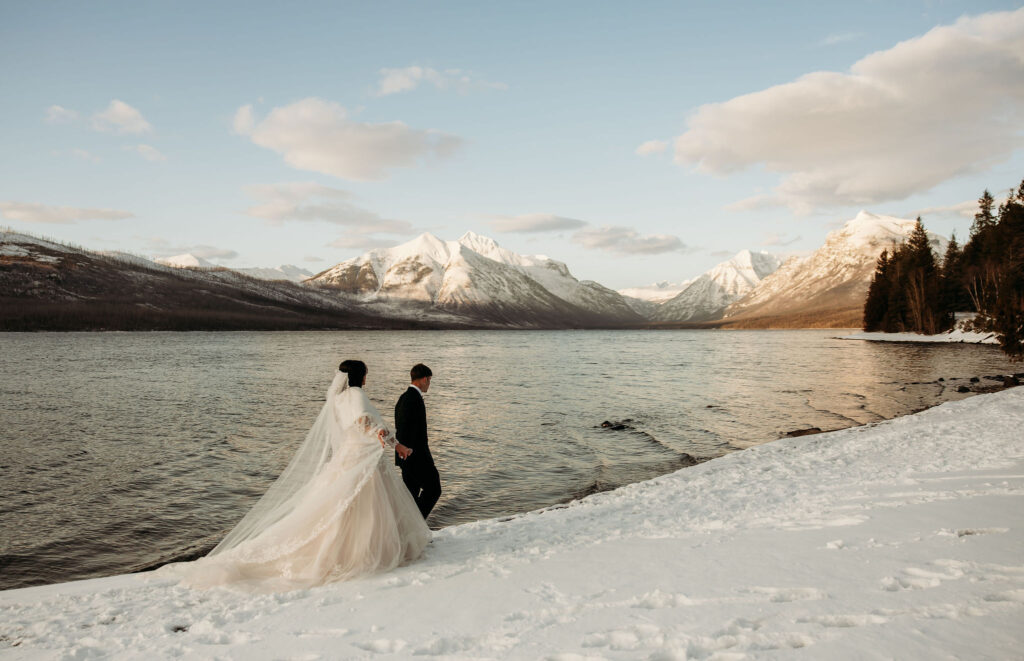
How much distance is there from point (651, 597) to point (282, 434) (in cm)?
2354

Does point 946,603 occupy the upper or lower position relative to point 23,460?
upper

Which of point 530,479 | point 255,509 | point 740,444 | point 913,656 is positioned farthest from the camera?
point 740,444

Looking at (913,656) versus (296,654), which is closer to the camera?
(913,656)

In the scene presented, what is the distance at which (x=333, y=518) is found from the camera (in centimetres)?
859

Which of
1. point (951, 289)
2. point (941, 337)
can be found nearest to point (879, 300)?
point (951, 289)

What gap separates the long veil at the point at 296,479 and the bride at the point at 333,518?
16 mm

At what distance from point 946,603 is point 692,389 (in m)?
39.2

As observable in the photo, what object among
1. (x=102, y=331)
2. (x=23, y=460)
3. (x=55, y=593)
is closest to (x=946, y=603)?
(x=55, y=593)

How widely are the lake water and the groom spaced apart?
14.5 feet

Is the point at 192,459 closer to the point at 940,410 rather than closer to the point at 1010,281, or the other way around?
the point at 940,410

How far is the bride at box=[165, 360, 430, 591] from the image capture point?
8500 mm

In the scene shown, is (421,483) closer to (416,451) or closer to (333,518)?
(416,451)

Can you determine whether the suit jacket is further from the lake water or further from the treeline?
the treeline

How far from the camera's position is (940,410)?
24.1 m
